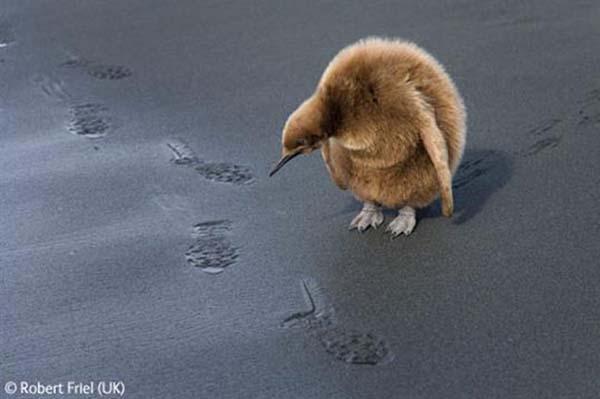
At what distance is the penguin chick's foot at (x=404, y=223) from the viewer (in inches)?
137

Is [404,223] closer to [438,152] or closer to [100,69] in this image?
[438,152]

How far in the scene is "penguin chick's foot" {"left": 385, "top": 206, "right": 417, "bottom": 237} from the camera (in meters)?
3.48

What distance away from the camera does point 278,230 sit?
351 cm

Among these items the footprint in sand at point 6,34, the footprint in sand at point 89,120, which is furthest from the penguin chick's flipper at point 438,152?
the footprint in sand at point 6,34

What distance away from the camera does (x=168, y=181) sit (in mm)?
3861

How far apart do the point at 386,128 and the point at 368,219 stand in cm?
39

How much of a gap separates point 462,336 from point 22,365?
1.25m

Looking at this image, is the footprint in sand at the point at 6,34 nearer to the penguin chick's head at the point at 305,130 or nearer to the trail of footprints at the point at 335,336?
the penguin chick's head at the point at 305,130

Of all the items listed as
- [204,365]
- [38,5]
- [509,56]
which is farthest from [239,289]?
[38,5]

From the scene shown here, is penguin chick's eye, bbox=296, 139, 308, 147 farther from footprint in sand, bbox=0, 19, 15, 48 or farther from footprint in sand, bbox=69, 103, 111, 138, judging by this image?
footprint in sand, bbox=0, 19, 15, 48

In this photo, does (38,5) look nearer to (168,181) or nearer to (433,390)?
(168,181)

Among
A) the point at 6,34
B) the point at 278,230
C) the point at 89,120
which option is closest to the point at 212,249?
the point at 278,230

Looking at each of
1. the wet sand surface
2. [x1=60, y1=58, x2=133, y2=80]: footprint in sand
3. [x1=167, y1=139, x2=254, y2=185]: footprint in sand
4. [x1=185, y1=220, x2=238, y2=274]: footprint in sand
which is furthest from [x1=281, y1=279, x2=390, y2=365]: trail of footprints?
[x1=60, y1=58, x2=133, y2=80]: footprint in sand

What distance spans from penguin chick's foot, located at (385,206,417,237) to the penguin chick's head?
41cm
